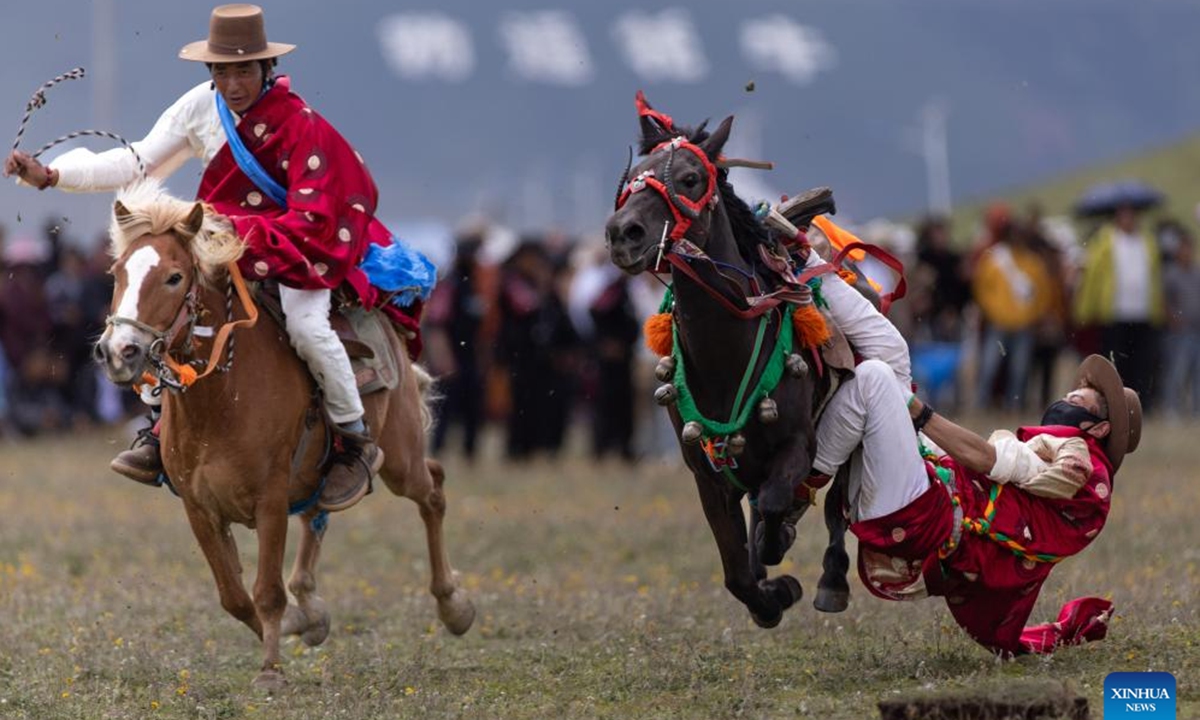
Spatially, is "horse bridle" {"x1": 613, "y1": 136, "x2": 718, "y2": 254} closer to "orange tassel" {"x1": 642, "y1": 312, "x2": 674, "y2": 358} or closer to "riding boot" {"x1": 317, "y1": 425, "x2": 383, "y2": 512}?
"orange tassel" {"x1": 642, "y1": 312, "x2": 674, "y2": 358}

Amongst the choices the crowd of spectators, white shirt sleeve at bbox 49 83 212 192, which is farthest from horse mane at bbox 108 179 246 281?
the crowd of spectators

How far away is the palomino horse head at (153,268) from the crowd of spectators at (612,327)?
394 inches

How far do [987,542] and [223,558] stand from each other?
3067mm

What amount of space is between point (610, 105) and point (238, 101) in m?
63.8

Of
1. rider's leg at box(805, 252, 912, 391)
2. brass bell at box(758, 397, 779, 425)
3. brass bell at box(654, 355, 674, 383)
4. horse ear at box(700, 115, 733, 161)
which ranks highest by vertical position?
Answer: horse ear at box(700, 115, 733, 161)

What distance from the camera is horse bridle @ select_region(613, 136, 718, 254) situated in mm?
7672

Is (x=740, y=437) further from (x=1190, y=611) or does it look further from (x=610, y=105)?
(x=610, y=105)

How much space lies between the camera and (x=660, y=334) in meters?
8.28

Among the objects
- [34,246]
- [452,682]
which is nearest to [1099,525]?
[452,682]

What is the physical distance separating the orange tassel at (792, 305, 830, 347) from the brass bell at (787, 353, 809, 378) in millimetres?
116

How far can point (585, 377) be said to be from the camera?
802 inches

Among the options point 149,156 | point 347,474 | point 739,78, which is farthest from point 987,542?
point 739,78

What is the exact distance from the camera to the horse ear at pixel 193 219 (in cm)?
811

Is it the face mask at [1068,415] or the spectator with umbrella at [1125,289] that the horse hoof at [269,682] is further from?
the spectator with umbrella at [1125,289]
